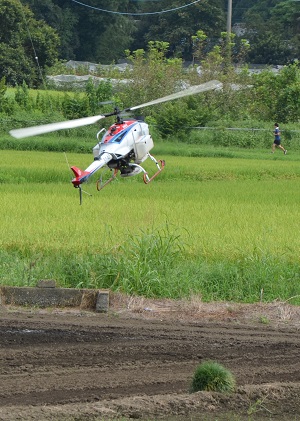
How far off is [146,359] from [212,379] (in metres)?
1.21

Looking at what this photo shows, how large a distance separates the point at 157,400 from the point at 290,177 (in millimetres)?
18810

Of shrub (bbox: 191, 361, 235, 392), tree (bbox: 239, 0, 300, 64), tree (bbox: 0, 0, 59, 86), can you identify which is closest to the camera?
shrub (bbox: 191, 361, 235, 392)

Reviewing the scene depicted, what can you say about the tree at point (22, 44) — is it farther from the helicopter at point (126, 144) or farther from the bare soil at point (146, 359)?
the bare soil at point (146, 359)

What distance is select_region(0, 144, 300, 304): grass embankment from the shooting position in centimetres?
1130

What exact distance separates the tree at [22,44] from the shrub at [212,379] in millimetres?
35612

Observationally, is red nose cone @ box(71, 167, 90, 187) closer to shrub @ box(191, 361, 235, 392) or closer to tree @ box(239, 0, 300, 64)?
shrub @ box(191, 361, 235, 392)

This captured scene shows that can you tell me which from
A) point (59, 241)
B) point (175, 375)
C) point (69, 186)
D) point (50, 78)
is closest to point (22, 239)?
point (59, 241)

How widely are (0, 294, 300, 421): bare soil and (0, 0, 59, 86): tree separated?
32.7m

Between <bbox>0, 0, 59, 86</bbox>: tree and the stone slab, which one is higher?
the stone slab

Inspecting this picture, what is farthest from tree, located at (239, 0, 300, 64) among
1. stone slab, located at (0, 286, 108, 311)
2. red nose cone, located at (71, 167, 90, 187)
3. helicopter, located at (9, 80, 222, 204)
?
red nose cone, located at (71, 167, 90, 187)

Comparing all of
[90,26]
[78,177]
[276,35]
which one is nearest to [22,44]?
Answer: [90,26]

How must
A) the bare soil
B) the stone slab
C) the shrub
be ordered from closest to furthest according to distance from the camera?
the bare soil
the shrub
the stone slab

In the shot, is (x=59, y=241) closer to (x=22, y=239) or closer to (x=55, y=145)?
(x=22, y=239)

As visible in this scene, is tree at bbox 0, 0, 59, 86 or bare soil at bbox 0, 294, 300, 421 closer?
bare soil at bbox 0, 294, 300, 421
